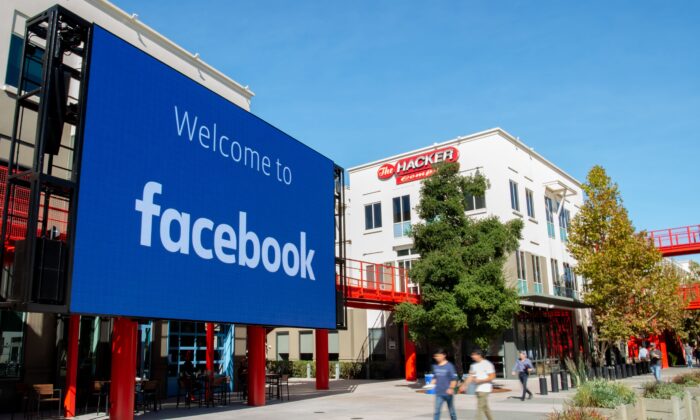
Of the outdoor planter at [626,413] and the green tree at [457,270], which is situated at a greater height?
the green tree at [457,270]

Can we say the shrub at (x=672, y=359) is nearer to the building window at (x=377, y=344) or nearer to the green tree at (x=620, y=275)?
the green tree at (x=620, y=275)

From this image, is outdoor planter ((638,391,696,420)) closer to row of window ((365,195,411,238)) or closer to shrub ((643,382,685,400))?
shrub ((643,382,685,400))

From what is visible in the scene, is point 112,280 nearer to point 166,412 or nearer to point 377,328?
point 166,412

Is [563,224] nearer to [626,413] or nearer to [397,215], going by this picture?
[397,215]

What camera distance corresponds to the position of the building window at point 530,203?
1467 inches

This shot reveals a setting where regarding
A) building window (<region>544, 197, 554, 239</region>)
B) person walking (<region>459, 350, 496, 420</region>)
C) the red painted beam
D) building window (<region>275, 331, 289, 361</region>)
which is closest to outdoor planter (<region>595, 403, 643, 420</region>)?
person walking (<region>459, 350, 496, 420</region>)

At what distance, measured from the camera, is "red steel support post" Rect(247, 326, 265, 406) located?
19641 millimetres

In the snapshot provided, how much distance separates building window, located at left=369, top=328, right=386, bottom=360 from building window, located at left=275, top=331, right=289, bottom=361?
7.68 m

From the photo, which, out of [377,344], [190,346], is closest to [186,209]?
[190,346]

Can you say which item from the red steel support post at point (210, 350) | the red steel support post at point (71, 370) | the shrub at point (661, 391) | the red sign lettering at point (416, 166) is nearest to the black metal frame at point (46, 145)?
the red steel support post at point (71, 370)

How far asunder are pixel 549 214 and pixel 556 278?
14.3ft

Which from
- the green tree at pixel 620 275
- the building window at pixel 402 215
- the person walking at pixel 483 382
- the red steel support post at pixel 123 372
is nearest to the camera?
the person walking at pixel 483 382

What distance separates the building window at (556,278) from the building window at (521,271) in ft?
15.2

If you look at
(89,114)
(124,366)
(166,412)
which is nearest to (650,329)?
(166,412)
